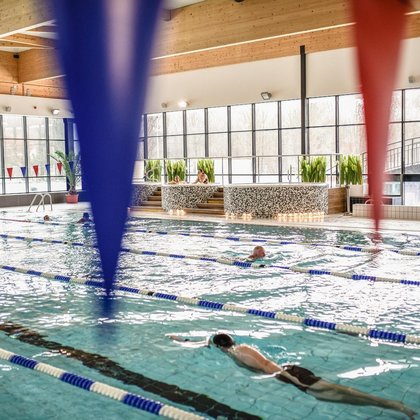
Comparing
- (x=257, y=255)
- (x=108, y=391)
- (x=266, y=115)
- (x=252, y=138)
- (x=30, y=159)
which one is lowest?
(x=108, y=391)

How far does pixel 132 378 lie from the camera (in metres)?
3.65

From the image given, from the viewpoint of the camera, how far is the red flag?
67 cm

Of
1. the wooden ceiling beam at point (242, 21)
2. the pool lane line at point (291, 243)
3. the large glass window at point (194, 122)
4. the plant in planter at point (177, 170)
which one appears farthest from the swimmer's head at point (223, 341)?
the large glass window at point (194, 122)

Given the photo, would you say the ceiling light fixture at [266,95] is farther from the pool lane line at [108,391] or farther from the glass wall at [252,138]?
the pool lane line at [108,391]

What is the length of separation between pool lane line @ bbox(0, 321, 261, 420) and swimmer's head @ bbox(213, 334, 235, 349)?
0.66 m

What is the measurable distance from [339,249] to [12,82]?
14.2 m

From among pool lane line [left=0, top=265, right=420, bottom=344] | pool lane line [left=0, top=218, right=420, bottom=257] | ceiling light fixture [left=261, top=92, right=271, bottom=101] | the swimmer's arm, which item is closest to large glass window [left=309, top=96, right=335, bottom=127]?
ceiling light fixture [left=261, top=92, right=271, bottom=101]

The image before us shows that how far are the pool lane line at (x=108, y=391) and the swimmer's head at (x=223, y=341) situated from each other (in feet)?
3.45

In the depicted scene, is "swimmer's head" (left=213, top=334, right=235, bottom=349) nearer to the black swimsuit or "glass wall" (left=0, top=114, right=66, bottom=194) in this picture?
the black swimsuit

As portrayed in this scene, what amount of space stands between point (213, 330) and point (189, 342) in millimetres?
356

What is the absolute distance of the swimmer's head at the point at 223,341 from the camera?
411 cm

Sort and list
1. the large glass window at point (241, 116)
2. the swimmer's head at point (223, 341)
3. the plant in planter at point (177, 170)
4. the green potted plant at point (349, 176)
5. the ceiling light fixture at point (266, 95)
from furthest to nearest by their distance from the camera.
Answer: the large glass window at point (241, 116), the plant in planter at point (177, 170), the ceiling light fixture at point (266, 95), the green potted plant at point (349, 176), the swimmer's head at point (223, 341)

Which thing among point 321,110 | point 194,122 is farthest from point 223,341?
point 321,110

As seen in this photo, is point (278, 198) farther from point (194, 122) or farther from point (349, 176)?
point (194, 122)
